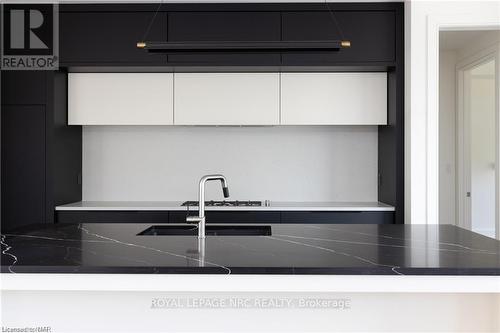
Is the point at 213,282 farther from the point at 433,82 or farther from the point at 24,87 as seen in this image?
the point at 24,87

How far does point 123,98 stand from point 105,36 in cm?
53

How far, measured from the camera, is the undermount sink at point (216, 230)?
8.01 feet

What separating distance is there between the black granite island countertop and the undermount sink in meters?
0.17

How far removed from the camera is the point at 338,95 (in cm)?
382

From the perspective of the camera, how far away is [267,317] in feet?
5.82

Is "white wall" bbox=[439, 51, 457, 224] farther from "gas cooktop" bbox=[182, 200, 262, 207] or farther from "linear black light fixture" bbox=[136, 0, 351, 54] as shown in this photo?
"linear black light fixture" bbox=[136, 0, 351, 54]

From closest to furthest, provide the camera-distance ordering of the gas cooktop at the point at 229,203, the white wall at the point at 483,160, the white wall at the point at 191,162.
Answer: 1. the gas cooktop at the point at 229,203
2. the white wall at the point at 191,162
3. the white wall at the point at 483,160

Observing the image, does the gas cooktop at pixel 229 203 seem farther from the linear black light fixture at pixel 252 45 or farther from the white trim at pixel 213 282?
the white trim at pixel 213 282

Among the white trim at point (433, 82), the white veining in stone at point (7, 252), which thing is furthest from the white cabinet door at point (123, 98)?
the white trim at point (433, 82)

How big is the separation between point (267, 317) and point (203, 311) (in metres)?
0.26

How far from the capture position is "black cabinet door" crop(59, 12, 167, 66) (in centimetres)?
369

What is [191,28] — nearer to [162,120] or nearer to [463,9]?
[162,120]

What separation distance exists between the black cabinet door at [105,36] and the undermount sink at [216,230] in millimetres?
1710

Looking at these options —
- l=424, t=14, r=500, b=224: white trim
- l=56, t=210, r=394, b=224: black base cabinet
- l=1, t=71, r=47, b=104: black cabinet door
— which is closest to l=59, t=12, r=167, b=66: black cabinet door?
l=1, t=71, r=47, b=104: black cabinet door
